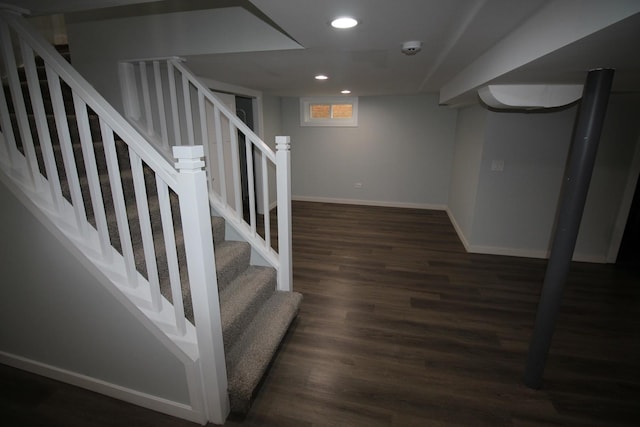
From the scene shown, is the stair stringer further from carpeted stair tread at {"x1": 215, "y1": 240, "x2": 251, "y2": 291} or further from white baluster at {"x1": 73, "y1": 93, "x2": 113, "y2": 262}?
carpeted stair tread at {"x1": 215, "y1": 240, "x2": 251, "y2": 291}

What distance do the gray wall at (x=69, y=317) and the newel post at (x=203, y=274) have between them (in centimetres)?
19

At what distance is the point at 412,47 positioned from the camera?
207 centimetres

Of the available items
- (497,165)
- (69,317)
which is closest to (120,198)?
(69,317)

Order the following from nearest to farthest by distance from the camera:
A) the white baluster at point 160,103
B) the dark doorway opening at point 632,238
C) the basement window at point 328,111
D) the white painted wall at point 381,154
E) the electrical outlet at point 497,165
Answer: the white baluster at point 160,103
the electrical outlet at point 497,165
the dark doorway opening at point 632,238
the white painted wall at point 381,154
the basement window at point 328,111

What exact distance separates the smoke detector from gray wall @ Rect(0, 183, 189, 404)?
2345mm

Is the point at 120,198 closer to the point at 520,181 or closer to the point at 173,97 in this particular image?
the point at 173,97

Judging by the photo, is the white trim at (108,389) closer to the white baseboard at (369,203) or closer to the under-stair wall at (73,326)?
the under-stair wall at (73,326)

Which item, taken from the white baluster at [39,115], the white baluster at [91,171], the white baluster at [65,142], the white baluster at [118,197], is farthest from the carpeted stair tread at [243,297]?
the white baluster at [39,115]

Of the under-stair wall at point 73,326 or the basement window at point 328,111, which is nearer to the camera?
the under-stair wall at point 73,326

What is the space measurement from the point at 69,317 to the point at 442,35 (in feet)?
9.32

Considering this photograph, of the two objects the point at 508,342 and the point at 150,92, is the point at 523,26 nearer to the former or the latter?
the point at 508,342

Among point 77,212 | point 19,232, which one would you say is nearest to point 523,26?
point 77,212

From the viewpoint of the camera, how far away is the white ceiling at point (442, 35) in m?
1.21

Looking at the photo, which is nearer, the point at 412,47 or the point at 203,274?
the point at 203,274
